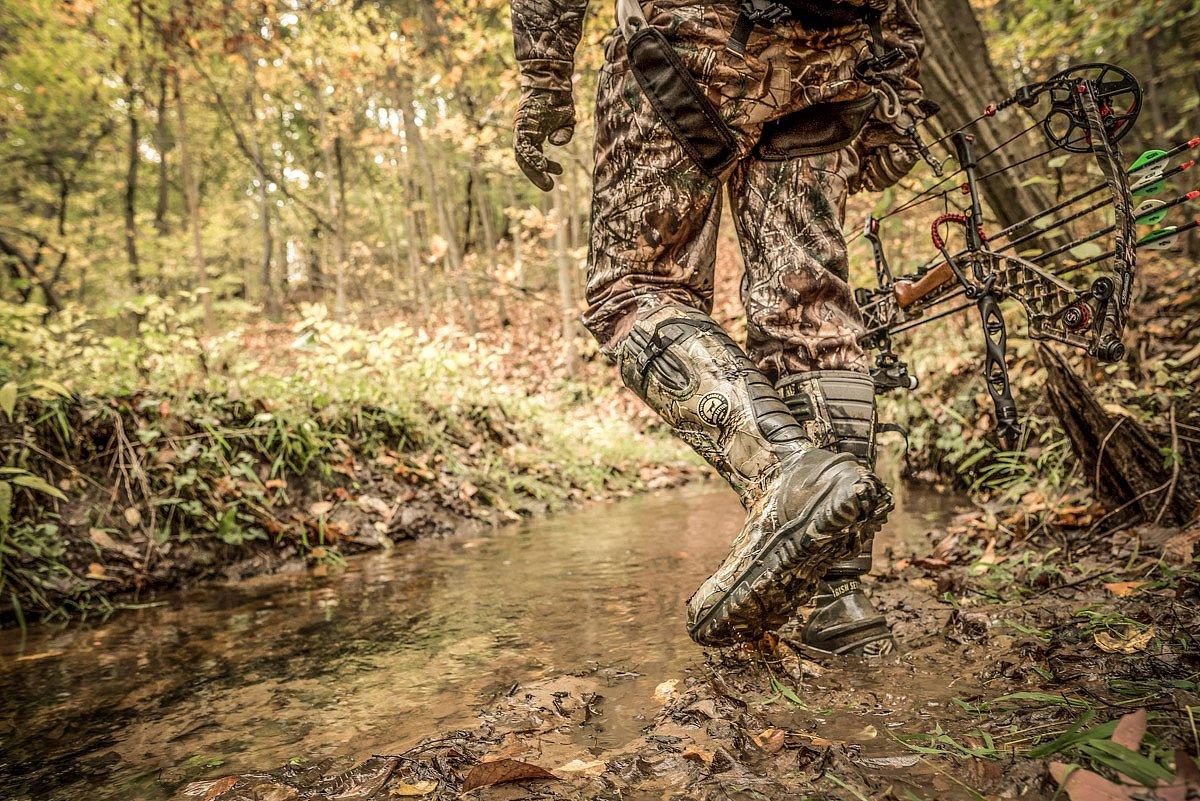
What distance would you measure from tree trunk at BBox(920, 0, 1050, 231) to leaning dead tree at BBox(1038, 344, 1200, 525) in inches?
48.1

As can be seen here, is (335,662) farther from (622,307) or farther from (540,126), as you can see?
(540,126)

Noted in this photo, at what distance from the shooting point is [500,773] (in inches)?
36.3

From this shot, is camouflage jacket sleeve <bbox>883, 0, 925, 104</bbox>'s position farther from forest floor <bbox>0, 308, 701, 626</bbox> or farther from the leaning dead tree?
forest floor <bbox>0, 308, 701, 626</bbox>

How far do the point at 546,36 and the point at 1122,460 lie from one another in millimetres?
2120

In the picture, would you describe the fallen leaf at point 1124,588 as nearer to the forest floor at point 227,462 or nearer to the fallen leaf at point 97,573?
the forest floor at point 227,462

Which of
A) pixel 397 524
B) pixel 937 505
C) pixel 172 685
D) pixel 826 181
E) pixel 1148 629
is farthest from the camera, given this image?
pixel 397 524

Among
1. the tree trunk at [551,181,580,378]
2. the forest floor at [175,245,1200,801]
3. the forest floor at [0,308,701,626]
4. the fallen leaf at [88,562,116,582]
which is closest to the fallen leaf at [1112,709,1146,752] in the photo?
the forest floor at [175,245,1200,801]

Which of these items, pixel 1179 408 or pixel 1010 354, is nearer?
pixel 1179 408

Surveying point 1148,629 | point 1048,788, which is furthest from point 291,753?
point 1148,629

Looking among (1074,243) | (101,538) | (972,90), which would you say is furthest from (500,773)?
(972,90)

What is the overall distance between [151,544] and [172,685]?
1530 millimetres

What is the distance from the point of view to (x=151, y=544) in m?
2.76

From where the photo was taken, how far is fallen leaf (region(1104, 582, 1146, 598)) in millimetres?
1495

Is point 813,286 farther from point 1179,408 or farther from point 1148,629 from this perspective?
point 1179,408
